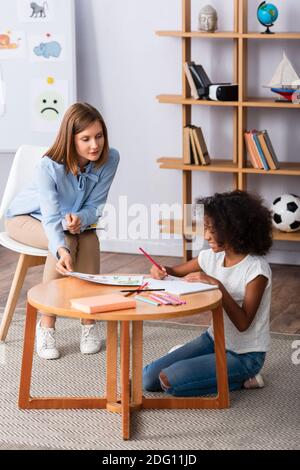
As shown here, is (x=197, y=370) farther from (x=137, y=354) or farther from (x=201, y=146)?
(x=201, y=146)

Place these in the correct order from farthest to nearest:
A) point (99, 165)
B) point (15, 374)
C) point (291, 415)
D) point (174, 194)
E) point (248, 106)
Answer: point (174, 194) → point (248, 106) → point (99, 165) → point (15, 374) → point (291, 415)

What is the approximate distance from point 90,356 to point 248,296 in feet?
2.32

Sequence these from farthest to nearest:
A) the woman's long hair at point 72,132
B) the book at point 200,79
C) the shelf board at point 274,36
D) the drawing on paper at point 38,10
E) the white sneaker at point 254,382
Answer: the drawing on paper at point 38,10, the book at point 200,79, the shelf board at point 274,36, the woman's long hair at point 72,132, the white sneaker at point 254,382

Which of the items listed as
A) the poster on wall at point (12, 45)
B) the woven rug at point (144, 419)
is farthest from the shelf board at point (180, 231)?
the woven rug at point (144, 419)

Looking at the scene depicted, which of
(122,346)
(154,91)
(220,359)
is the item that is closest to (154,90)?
(154,91)

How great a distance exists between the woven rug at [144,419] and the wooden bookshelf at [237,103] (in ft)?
4.63

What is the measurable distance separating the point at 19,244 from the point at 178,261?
1455mm

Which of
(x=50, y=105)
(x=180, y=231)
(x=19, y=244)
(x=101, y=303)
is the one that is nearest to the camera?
(x=101, y=303)

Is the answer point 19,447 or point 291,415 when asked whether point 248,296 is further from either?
point 19,447

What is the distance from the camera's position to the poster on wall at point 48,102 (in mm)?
4750

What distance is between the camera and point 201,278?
2.84 metres

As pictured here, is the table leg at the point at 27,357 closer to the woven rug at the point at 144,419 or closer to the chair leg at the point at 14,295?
the woven rug at the point at 144,419

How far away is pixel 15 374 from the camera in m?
3.13
